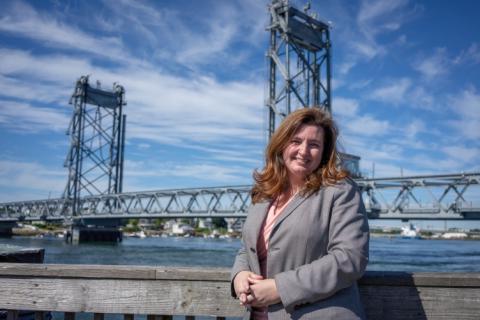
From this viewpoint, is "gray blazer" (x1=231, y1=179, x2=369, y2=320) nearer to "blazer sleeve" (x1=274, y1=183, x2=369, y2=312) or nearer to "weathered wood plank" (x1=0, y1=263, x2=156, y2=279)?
"blazer sleeve" (x1=274, y1=183, x2=369, y2=312)

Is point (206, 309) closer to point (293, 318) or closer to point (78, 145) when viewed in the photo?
point (293, 318)

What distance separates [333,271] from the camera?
1986 millimetres

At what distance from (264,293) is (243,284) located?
133 millimetres

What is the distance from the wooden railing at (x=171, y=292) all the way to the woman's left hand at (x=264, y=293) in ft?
1.59

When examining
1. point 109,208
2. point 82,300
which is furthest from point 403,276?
point 109,208

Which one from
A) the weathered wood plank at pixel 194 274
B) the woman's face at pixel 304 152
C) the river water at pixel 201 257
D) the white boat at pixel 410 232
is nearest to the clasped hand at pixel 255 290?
the weathered wood plank at pixel 194 274

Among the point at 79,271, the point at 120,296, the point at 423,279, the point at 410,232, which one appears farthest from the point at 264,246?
the point at 410,232

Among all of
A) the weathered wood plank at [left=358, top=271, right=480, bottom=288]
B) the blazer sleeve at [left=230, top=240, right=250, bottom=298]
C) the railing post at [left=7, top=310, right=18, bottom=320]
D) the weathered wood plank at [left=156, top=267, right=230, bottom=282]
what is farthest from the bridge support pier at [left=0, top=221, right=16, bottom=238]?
the weathered wood plank at [left=358, top=271, right=480, bottom=288]

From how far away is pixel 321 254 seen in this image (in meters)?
2.09

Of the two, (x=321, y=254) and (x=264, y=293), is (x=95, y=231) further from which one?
(x=321, y=254)

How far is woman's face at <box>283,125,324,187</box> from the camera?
2.34m

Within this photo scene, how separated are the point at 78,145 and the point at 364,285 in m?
67.6

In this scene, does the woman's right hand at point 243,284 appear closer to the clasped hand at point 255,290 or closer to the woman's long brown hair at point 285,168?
the clasped hand at point 255,290

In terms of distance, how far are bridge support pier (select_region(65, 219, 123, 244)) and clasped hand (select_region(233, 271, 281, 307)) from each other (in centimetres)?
6109
